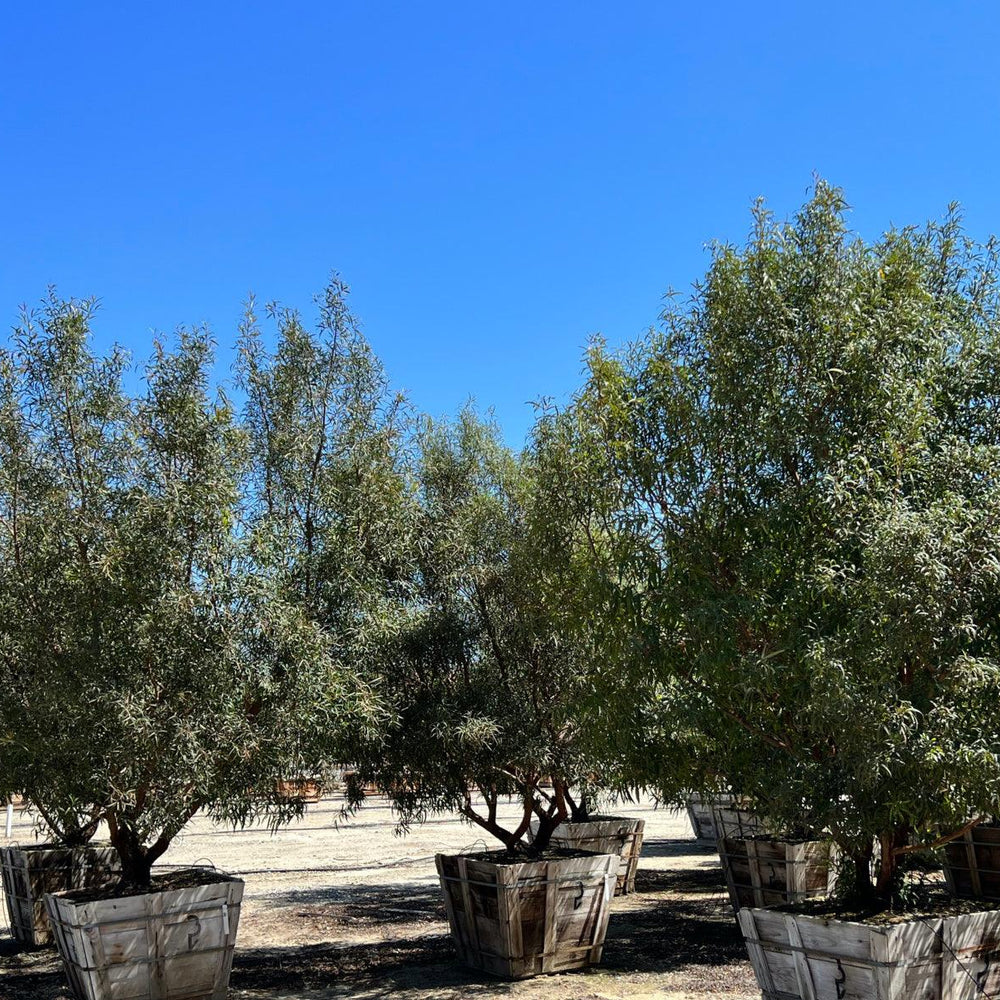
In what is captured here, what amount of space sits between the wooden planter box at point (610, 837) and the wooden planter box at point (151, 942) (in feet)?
19.4

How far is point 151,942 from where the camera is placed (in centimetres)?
904

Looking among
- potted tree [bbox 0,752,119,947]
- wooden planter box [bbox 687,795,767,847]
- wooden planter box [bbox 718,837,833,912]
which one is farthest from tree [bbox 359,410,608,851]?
potted tree [bbox 0,752,119,947]

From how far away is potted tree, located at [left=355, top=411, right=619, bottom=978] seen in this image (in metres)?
10.4

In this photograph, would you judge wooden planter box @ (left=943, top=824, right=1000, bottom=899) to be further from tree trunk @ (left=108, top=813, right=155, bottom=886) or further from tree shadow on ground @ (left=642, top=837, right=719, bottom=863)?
tree shadow on ground @ (left=642, top=837, right=719, bottom=863)

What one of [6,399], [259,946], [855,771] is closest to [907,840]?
[855,771]

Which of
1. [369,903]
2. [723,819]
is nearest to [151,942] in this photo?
[369,903]

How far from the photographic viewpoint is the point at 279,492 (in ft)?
34.2

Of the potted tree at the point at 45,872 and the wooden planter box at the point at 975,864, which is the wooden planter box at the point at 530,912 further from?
the potted tree at the point at 45,872

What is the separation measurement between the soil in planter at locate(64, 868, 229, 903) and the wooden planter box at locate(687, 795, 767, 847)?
4.92m

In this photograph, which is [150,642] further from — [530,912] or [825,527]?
[825,527]

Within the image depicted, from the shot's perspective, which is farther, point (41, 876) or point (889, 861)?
point (41, 876)

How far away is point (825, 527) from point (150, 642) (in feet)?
18.4

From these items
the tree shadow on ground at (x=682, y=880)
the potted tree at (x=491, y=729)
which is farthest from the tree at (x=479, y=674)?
the tree shadow on ground at (x=682, y=880)

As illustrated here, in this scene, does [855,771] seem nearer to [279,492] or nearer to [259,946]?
[279,492]
